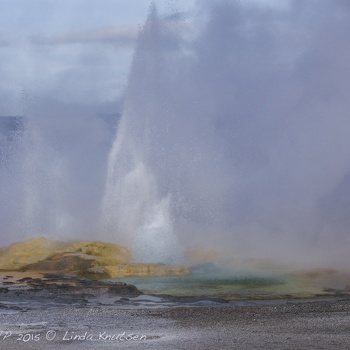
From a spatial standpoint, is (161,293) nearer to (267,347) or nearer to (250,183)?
(267,347)

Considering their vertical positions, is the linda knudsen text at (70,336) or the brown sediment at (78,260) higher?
the brown sediment at (78,260)

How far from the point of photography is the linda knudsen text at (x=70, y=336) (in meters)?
12.2

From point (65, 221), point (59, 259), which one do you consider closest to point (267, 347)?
point (59, 259)

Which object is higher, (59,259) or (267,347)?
(59,259)

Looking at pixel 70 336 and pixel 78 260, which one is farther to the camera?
pixel 78 260

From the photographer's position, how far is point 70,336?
12555 mm

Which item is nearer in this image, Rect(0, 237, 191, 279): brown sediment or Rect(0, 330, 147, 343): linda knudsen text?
Rect(0, 330, 147, 343): linda knudsen text

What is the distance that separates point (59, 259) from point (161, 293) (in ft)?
16.8

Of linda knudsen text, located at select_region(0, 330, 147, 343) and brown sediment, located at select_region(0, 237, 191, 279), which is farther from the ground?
brown sediment, located at select_region(0, 237, 191, 279)

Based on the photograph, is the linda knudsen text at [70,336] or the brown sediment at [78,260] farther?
the brown sediment at [78,260]

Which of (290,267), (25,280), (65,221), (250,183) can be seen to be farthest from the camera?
(250,183)

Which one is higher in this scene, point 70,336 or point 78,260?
point 78,260

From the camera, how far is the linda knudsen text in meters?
12.2

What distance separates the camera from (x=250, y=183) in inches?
1683
